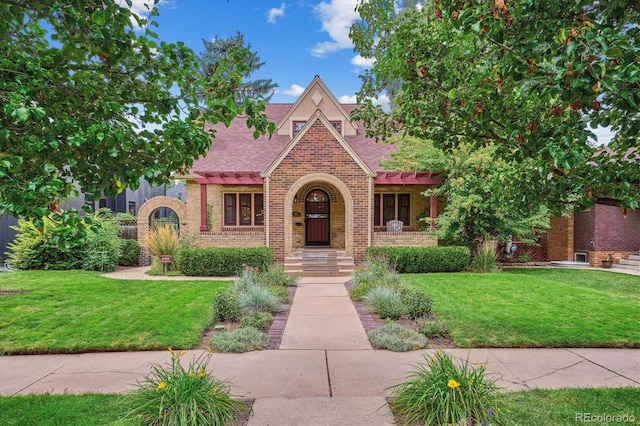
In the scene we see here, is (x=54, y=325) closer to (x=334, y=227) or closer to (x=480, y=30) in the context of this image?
(x=480, y=30)

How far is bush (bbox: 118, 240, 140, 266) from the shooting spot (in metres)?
14.3

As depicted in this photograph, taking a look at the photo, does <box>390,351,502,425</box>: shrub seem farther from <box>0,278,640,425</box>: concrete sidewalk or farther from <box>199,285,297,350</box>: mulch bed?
<box>199,285,297,350</box>: mulch bed

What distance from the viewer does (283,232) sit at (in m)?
Result: 12.9

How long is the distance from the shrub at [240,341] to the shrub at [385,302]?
2467 mm

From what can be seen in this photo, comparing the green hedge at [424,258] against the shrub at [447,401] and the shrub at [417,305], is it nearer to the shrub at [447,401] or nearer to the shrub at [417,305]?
the shrub at [417,305]

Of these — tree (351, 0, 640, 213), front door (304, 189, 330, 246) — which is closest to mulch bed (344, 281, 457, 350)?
tree (351, 0, 640, 213)

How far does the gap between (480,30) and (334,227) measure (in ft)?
43.6

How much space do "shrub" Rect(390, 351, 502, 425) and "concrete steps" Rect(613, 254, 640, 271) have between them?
51.5 ft

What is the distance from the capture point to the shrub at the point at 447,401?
306 cm

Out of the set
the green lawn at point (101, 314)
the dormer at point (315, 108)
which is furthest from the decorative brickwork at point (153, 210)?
the dormer at point (315, 108)

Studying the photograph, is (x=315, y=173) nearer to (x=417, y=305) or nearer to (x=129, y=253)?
(x=417, y=305)

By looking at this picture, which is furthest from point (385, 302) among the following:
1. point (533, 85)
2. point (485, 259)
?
point (485, 259)

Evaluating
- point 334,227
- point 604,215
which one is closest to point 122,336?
point 334,227

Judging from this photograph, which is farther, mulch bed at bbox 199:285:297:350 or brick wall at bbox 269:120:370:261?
brick wall at bbox 269:120:370:261
